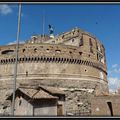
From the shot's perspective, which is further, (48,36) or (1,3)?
(48,36)

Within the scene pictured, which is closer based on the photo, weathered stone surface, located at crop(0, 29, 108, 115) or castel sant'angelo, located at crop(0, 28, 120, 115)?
castel sant'angelo, located at crop(0, 28, 120, 115)

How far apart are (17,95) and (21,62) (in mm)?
8460

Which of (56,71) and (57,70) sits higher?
(57,70)

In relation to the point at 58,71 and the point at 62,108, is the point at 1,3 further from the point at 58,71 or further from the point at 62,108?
the point at 58,71

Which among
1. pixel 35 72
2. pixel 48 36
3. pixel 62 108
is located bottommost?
pixel 62 108

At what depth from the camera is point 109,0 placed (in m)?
3.57

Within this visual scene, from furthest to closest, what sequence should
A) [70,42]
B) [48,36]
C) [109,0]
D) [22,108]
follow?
[48,36] < [70,42] < [22,108] < [109,0]

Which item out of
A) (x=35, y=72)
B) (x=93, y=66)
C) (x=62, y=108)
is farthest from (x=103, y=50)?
(x=62, y=108)

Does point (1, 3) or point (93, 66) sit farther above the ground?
point (93, 66)

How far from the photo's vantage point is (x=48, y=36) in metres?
30.1

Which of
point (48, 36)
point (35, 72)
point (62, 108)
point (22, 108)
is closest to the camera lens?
point (22, 108)

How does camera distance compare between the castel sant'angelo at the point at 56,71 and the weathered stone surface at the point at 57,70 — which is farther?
the weathered stone surface at the point at 57,70

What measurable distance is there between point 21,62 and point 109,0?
17595 mm

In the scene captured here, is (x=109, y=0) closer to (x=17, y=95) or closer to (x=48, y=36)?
(x=17, y=95)
